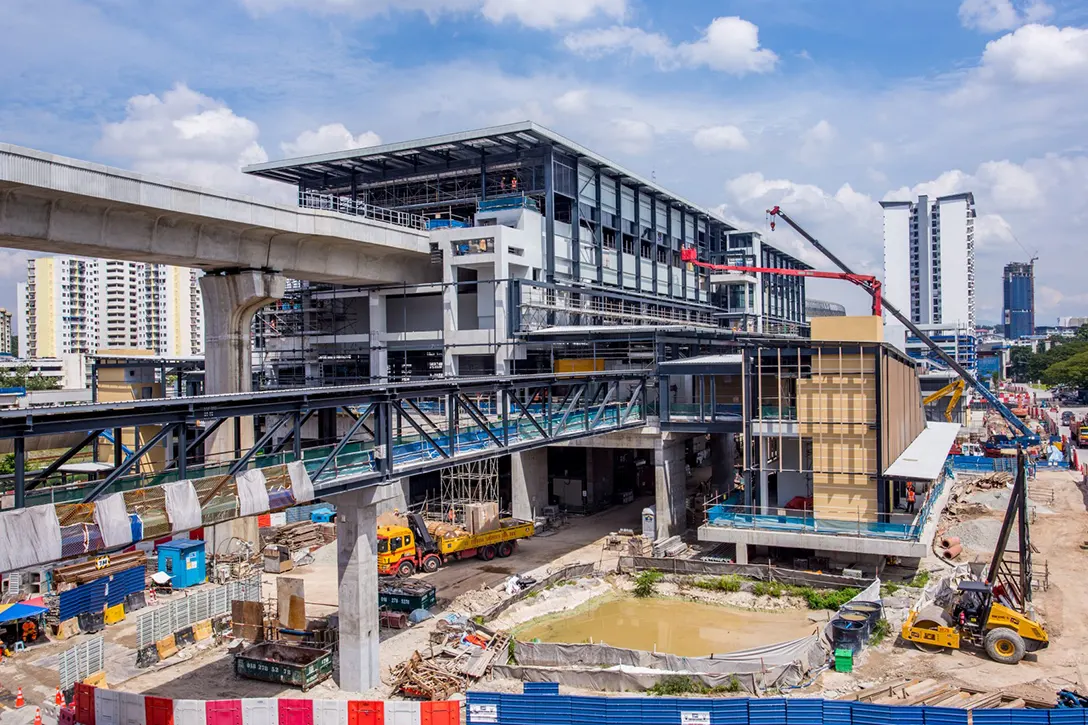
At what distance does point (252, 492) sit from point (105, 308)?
18050 cm

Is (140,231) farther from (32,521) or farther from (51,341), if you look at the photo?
(51,341)

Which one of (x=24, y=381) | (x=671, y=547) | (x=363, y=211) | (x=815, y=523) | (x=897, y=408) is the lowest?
(x=671, y=547)

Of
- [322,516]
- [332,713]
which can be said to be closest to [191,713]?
[332,713]

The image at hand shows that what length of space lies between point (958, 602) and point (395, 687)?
16537 mm

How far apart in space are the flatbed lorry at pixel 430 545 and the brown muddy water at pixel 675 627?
7.65m

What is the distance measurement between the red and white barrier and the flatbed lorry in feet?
45.7

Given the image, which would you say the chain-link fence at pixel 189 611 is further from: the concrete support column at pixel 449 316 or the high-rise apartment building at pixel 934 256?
the high-rise apartment building at pixel 934 256

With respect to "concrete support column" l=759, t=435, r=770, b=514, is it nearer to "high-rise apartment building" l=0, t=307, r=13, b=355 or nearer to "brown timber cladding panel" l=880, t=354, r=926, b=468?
"brown timber cladding panel" l=880, t=354, r=926, b=468

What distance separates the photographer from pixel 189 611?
2689 cm

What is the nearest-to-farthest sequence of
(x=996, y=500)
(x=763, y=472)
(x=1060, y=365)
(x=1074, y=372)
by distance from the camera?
1. (x=763, y=472)
2. (x=996, y=500)
3. (x=1074, y=372)
4. (x=1060, y=365)

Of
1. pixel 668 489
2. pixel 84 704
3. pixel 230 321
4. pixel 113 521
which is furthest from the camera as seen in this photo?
pixel 230 321

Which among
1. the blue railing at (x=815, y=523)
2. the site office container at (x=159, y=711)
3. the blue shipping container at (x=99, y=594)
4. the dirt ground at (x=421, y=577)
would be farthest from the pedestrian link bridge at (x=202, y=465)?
the blue railing at (x=815, y=523)

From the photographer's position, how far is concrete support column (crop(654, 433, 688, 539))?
38.7 meters

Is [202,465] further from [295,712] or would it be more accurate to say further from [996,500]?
[996,500]
